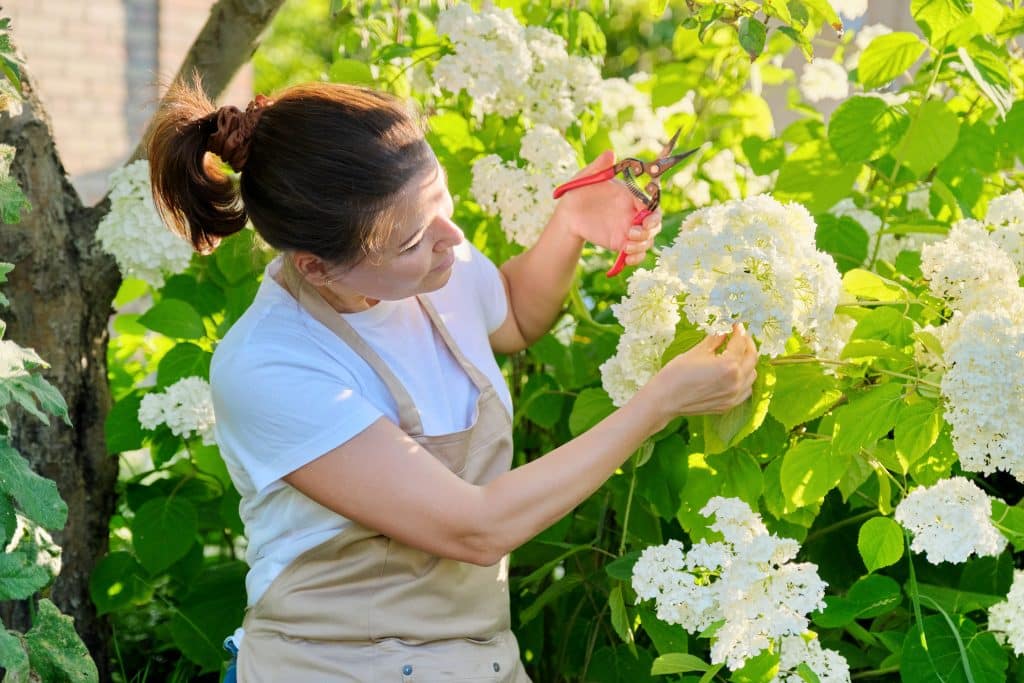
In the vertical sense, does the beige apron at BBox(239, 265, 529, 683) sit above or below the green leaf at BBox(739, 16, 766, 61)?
below

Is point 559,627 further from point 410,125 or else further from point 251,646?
point 410,125

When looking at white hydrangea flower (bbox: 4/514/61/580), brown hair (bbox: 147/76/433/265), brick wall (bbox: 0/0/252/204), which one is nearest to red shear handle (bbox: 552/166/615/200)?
brown hair (bbox: 147/76/433/265)

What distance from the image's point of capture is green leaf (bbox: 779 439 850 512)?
1.59 meters

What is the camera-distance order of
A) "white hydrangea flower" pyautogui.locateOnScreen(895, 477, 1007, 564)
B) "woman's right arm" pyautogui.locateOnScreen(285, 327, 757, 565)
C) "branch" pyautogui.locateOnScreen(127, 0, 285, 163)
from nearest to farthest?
1. "white hydrangea flower" pyautogui.locateOnScreen(895, 477, 1007, 564)
2. "woman's right arm" pyautogui.locateOnScreen(285, 327, 757, 565)
3. "branch" pyautogui.locateOnScreen(127, 0, 285, 163)

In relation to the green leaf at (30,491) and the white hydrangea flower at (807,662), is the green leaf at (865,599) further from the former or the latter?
the green leaf at (30,491)

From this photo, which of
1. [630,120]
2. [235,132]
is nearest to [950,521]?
[235,132]

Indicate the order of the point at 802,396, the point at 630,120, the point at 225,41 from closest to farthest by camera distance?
the point at 802,396 → the point at 225,41 → the point at 630,120

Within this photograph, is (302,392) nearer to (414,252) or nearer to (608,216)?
(414,252)

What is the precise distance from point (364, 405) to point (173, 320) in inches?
31.2

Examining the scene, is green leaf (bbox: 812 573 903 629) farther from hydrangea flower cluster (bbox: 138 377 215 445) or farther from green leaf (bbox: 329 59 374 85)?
green leaf (bbox: 329 59 374 85)

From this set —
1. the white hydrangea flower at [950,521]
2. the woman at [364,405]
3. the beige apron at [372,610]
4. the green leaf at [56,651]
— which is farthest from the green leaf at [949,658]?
the green leaf at [56,651]

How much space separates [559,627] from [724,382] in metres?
0.89

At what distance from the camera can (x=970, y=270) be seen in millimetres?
1500

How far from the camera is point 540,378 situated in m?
2.22
